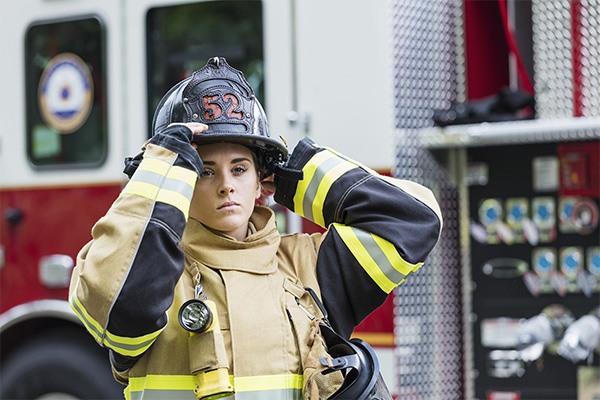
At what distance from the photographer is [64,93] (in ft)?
17.7

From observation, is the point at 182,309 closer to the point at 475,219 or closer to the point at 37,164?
the point at 475,219

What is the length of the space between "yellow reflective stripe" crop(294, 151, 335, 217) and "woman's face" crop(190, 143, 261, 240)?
0.23 m

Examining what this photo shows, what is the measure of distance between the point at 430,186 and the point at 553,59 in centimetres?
72

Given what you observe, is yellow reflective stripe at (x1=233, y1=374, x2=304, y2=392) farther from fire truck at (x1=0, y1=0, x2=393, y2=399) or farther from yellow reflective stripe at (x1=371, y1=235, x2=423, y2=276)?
fire truck at (x1=0, y1=0, x2=393, y2=399)

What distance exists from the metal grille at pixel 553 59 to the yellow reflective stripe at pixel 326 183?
2.19 m

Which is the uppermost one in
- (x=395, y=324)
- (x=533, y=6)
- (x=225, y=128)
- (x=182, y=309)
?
(x=533, y=6)

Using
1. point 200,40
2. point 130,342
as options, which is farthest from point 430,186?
point 130,342

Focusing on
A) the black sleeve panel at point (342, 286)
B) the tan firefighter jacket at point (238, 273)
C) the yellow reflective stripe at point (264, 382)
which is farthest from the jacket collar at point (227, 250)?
the yellow reflective stripe at point (264, 382)

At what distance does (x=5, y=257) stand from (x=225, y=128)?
3.30 m

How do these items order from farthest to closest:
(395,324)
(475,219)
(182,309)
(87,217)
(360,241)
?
1. (87,217)
2. (475,219)
3. (395,324)
4. (360,241)
5. (182,309)

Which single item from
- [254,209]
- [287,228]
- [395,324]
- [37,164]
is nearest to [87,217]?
[37,164]

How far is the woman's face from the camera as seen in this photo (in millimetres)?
2406

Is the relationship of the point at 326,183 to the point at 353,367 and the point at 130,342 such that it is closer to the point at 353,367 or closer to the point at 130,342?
the point at 353,367

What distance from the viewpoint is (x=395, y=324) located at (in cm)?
439
